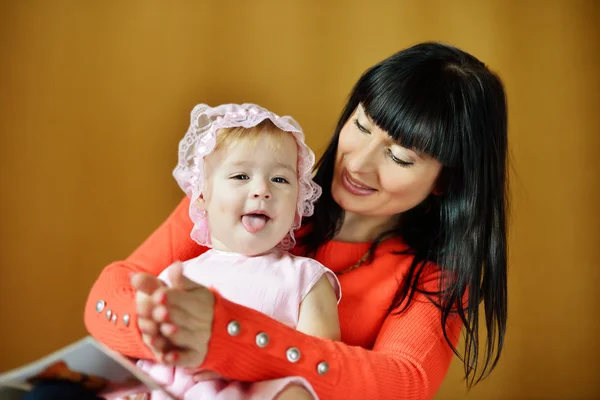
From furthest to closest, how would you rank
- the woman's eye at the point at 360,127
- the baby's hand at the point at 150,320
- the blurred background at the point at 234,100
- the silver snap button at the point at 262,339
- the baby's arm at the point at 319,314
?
the blurred background at the point at 234,100 → the woman's eye at the point at 360,127 → the baby's arm at the point at 319,314 → the silver snap button at the point at 262,339 → the baby's hand at the point at 150,320

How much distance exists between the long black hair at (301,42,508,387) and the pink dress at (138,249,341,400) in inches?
10.2

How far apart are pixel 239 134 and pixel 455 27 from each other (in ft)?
4.57

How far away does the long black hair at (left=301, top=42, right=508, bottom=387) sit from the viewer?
1381 mm

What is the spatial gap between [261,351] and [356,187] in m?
0.57

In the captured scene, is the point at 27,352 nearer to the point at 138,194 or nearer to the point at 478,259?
the point at 138,194

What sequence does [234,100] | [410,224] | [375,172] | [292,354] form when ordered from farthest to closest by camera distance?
[234,100] → [410,224] → [375,172] → [292,354]

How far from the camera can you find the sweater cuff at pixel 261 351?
966mm

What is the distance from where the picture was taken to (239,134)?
1284 millimetres

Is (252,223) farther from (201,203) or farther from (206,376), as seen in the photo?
(206,376)

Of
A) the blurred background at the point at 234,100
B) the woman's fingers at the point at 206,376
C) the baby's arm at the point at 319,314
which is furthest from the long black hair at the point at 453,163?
the blurred background at the point at 234,100

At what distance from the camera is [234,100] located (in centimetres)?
228

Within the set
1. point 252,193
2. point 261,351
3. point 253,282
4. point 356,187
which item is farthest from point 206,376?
point 356,187

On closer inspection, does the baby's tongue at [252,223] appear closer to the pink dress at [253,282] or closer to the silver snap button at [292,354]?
the pink dress at [253,282]

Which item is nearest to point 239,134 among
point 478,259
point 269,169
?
point 269,169
